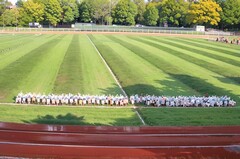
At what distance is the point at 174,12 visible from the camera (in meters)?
109

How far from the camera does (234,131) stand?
8.08 m

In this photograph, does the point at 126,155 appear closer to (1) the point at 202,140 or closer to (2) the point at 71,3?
(1) the point at 202,140

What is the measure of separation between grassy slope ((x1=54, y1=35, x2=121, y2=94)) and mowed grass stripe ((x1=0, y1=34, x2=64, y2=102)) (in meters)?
2.57

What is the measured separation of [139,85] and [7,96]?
8.36 meters

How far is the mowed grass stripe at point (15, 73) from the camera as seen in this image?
65.4 ft

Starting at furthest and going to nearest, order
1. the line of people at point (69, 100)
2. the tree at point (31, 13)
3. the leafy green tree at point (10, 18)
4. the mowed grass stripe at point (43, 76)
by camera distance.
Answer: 1. the tree at point (31, 13)
2. the leafy green tree at point (10, 18)
3. the mowed grass stripe at point (43, 76)
4. the line of people at point (69, 100)

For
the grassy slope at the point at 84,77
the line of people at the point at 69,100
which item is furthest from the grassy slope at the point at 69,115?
the grassy slope at the point at 84,77

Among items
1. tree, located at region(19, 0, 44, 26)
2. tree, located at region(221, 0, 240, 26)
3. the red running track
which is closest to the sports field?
the red running track

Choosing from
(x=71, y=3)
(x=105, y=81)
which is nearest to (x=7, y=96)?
(x=105, y=81)

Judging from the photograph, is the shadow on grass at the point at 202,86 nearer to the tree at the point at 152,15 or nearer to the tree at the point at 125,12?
the tree at the point at 125,12

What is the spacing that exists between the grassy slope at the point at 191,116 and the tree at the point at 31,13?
9770 cm

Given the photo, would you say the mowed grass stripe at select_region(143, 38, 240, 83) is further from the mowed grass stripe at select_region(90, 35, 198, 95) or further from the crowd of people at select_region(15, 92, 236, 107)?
the crowd of people at select_region(15, 92, 236, 107)

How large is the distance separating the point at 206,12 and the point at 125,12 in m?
28.6

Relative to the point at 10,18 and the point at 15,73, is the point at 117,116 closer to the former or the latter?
the point at 15,73
